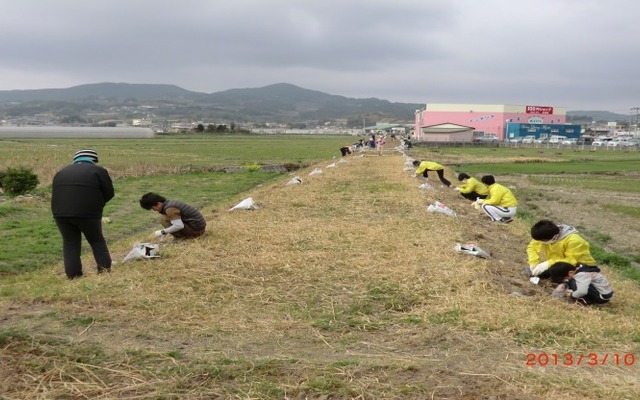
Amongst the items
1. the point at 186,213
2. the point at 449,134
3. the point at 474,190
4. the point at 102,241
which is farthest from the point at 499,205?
the point at 449,134

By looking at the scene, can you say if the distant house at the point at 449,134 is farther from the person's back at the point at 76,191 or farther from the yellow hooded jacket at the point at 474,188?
the person's back at the point at 76,191

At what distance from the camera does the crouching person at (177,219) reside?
313 inches

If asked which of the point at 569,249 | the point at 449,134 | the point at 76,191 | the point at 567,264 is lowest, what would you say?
the point at 449,134

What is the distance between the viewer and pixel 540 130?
3499 inches

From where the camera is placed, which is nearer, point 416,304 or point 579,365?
point 579,365

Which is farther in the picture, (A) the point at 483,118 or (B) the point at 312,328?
(A) the point at 483,118

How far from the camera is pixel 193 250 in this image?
7711 millimetres

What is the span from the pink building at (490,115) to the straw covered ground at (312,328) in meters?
83.4

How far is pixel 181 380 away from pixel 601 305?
455 centimetres

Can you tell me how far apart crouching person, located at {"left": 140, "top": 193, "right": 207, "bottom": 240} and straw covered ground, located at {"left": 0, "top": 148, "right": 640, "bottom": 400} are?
0.82 ft

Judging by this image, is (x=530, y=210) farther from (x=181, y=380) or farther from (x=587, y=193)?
(x=181, y=380)

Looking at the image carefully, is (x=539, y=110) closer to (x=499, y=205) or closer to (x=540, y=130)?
(x=540, y=130)

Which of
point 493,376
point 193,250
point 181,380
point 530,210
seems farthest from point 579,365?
point 530,210
